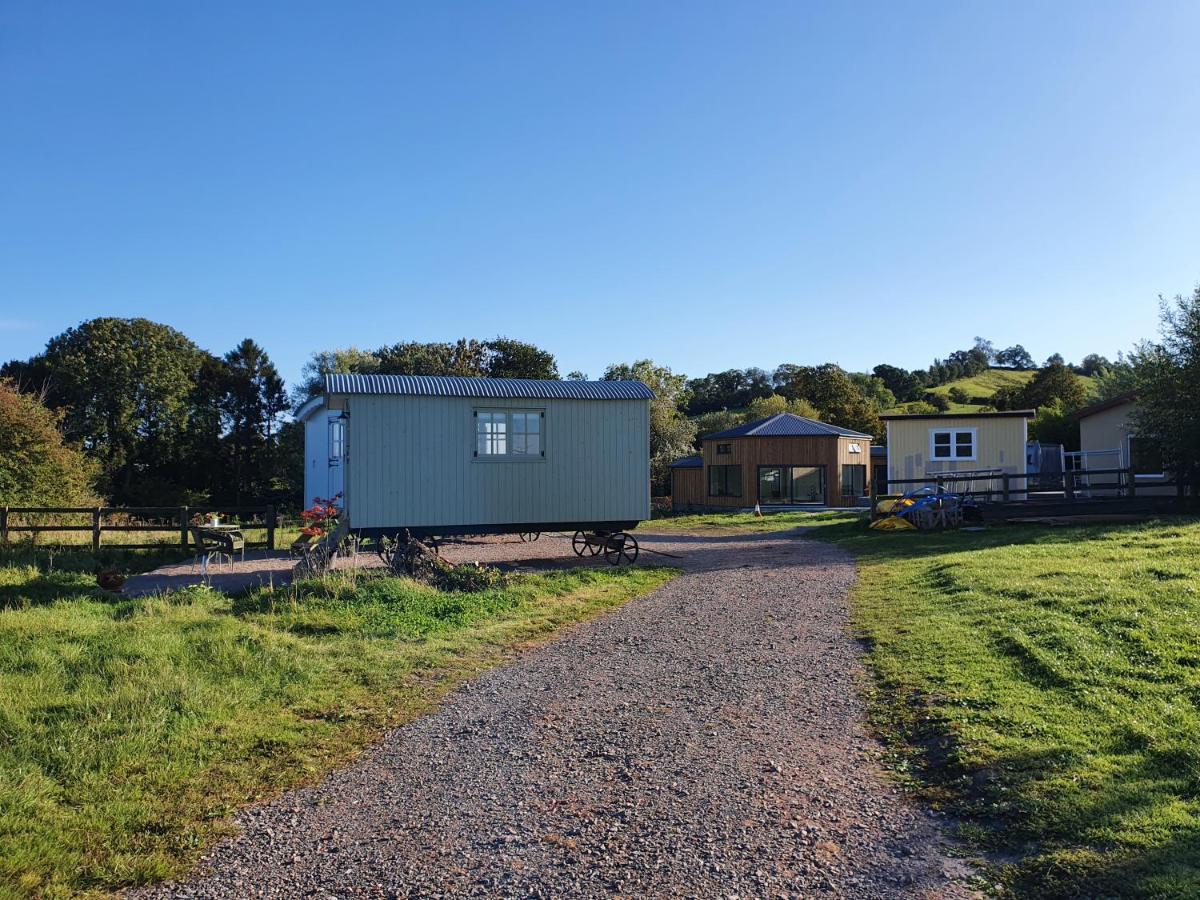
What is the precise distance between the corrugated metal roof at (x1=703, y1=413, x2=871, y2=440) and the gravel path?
2672 cm

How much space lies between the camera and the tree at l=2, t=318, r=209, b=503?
38438mm

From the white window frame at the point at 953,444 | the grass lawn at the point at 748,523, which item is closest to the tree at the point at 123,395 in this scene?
the grass lawn at the point at 748,523

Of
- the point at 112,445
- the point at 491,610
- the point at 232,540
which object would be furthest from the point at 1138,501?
the point at 112,445

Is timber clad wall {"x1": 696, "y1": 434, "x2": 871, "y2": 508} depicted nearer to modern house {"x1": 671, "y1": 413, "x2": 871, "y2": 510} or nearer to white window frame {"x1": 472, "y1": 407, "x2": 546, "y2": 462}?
modern house {"x1": 671, "y1": 413, "x2": 871, "y2": 510}

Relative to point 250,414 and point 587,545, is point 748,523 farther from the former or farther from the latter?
point 250,414

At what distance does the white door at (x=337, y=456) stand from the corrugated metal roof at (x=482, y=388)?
29.9 inches

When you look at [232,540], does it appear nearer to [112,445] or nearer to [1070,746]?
[1070,746]

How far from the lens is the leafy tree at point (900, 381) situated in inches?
3140

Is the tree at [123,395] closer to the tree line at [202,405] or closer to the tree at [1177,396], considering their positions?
the tree line at [202,405]

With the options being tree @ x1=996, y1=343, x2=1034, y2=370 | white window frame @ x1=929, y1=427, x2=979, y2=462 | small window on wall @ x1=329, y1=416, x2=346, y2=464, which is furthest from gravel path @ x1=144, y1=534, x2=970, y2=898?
tree @ x1=996, y1=343, x2=1034, y2=370

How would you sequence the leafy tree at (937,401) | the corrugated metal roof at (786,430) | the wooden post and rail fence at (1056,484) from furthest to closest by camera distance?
1. the leafy tree at (937,401)
2. the corrugated metal roof at (786,430)
3. the wooden post and rail fence at (1056,484)

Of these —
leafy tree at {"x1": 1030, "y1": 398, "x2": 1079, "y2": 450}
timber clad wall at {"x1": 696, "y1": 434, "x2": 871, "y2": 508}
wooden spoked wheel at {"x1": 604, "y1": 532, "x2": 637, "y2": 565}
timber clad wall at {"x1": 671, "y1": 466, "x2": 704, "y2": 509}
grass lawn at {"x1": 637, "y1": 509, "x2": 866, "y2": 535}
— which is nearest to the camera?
wooden spoked wheel at {"x1": 604, "y1": 532, "x2": 637, "y2": 565}

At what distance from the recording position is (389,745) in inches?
208

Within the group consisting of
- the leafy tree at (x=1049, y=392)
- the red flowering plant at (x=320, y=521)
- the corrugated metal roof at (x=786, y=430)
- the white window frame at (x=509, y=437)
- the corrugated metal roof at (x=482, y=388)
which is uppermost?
the leafy tree at (x=1049, y=392)
